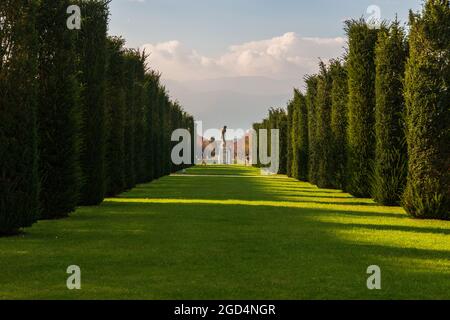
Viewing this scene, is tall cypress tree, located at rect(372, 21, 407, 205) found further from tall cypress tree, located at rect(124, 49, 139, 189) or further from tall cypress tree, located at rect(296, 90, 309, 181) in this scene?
tall cypress tree, located at rect(296, 90, 309, 181)

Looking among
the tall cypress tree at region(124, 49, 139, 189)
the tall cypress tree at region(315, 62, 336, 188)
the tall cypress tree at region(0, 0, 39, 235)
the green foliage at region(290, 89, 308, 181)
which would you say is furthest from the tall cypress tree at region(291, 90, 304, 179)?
the tall cypress tree at region(0, 0, 39, 235)

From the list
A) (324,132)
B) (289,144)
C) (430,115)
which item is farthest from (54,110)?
(289,144)

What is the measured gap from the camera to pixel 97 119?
917 inches

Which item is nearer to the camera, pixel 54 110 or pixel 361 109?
pixel 54 110

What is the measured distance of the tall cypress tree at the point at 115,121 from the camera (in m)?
28.0

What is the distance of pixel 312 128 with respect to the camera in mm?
40594

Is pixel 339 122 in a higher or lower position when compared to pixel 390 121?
higher

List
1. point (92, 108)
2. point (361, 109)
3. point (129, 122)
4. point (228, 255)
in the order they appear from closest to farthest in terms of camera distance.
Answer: point (228, 255) → point (92, 108) → point (361, 109) → point (129, 122)

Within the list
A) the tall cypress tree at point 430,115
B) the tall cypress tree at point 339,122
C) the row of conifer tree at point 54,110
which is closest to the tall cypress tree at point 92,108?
the row of conifer tree at point 54,110

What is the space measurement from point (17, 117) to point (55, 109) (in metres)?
3.87

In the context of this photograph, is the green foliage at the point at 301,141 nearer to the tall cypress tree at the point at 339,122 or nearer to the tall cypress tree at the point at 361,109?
the tall cypress tree at the point at 339,122

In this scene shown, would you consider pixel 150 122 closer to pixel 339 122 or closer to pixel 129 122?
pixel 129 122

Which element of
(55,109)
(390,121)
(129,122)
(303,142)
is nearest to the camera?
(55,109)

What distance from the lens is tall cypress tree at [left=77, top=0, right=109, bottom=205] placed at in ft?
75.6
